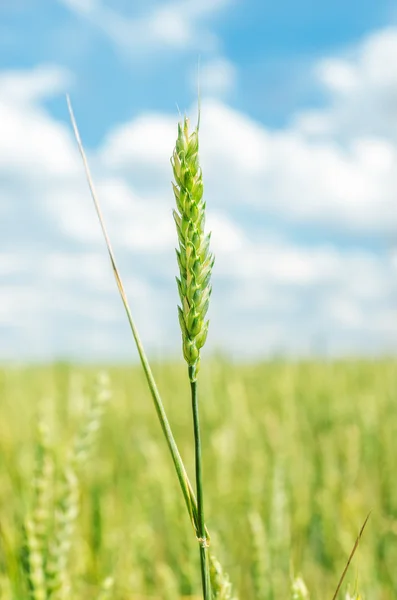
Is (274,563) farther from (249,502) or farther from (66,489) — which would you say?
(66,489)

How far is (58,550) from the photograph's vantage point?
115cm

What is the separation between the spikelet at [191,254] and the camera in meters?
0.60

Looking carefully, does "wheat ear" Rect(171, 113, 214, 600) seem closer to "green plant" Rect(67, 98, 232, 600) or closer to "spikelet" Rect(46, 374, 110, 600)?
"green plant" Rect(67, 98, 232, 600)

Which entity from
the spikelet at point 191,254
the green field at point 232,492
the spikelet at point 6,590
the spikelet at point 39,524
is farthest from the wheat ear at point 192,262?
the spikelet at point 6,590

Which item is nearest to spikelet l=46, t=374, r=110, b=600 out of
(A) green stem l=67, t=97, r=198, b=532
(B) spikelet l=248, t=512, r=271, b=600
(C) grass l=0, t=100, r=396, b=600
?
(C) grass l=0, t=100, r=396, b=600

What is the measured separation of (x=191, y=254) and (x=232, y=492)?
6.27ft

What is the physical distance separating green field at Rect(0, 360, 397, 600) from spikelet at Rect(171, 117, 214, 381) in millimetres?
282

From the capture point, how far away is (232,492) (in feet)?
7.91

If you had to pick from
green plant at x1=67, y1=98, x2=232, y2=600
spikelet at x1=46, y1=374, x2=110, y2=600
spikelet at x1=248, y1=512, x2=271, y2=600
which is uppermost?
green plant at x1=67, y1=98, x2=232, y2=600

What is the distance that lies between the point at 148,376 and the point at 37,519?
2.06ft

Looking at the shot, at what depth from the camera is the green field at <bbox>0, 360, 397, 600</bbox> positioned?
1.73 meters

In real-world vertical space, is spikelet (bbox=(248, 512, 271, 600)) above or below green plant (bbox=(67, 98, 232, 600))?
below

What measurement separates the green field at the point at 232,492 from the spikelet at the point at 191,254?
282 mm

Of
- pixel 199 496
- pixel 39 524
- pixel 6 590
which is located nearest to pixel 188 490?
pixel 199 496
